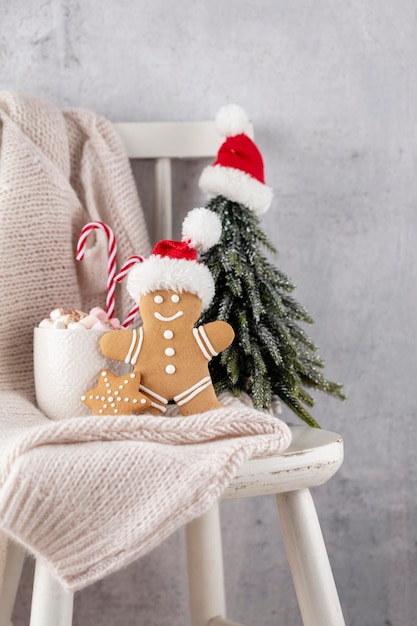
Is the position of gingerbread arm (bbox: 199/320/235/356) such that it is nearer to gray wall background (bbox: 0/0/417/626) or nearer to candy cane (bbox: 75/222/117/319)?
candy cane (bbox: 75/222/117/319)

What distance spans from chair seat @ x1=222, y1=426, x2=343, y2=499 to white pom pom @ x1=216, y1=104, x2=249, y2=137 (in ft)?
1.35

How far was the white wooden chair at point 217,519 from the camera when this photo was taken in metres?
0.59

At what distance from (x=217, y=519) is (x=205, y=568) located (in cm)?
7

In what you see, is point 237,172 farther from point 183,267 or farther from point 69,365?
point 69,365

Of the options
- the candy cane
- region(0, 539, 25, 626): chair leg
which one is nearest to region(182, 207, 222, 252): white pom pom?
the candy cane

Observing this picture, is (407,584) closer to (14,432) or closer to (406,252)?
(406,252)

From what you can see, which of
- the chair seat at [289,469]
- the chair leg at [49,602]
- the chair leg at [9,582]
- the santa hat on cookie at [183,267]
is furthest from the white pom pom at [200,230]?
the chair leg at [9,582]

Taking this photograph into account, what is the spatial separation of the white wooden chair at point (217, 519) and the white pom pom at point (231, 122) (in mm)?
59

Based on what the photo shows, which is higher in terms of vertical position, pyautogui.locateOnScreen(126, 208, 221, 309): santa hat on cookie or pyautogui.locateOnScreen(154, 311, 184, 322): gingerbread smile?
pyautogui.locateOnScreen(126, 208, 221, 309): santa hat on cookie

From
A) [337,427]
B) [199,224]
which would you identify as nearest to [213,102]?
[199,224]

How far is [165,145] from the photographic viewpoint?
0.93m

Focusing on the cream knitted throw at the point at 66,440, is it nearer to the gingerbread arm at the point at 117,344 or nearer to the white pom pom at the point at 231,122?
the gingerbread arm at the point at 117,344

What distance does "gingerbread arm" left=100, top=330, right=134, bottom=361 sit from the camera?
2.19 feet

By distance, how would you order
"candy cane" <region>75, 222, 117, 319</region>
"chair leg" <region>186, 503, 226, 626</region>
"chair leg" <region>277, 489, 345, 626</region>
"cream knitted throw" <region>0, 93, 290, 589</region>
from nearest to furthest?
"cream knitted throw" <region>0, 93, 290, 589</region>, "chair leg" <region>277, 489, 345, 626</region>, "candy cane" <region>75, 222, 117, 319</region>, "chair leg" <region>186, 503, 226, 626</region>
